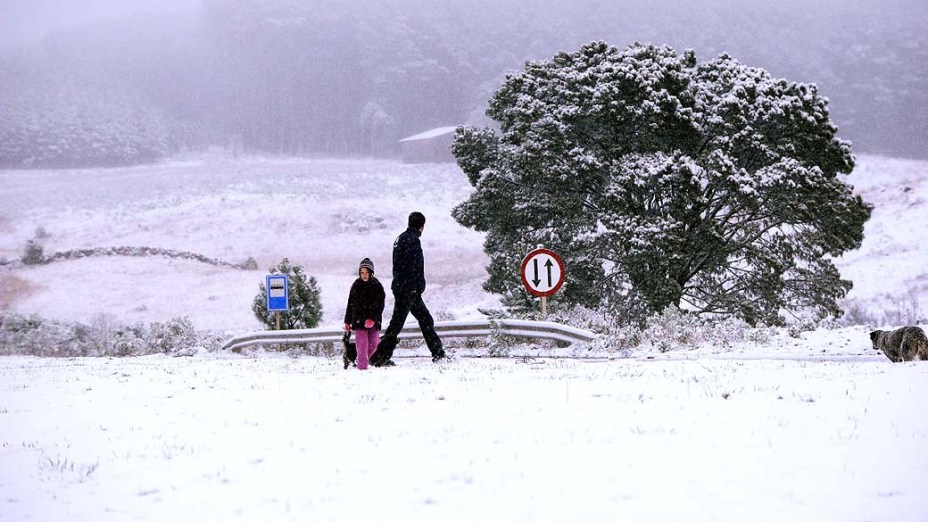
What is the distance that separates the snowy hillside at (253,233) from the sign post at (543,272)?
13.3 m

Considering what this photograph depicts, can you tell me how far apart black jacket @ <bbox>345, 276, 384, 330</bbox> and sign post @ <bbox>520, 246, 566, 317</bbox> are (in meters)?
3.97

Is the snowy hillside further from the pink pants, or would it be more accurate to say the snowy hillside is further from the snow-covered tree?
the pink pants

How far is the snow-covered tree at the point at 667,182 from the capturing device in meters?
21.1

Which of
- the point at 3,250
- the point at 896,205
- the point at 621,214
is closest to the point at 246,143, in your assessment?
the point at 3,250

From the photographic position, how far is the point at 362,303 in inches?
498

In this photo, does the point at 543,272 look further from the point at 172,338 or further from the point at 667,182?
the point at 172,338

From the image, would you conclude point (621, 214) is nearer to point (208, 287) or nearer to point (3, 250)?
point (208, 287)

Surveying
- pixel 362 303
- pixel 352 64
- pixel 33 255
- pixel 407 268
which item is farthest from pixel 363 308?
pixel 352 64

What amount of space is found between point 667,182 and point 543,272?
262 inches

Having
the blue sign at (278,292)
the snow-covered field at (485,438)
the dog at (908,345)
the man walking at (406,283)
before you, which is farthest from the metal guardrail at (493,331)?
the dog at (908,345)

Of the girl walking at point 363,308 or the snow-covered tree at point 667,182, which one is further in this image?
the snow-covered tree at point 667,182

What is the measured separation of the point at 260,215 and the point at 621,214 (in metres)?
53.2

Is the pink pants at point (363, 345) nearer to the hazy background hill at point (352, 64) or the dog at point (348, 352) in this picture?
the dog at point (348, 352)

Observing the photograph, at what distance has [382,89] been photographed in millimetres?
124250
